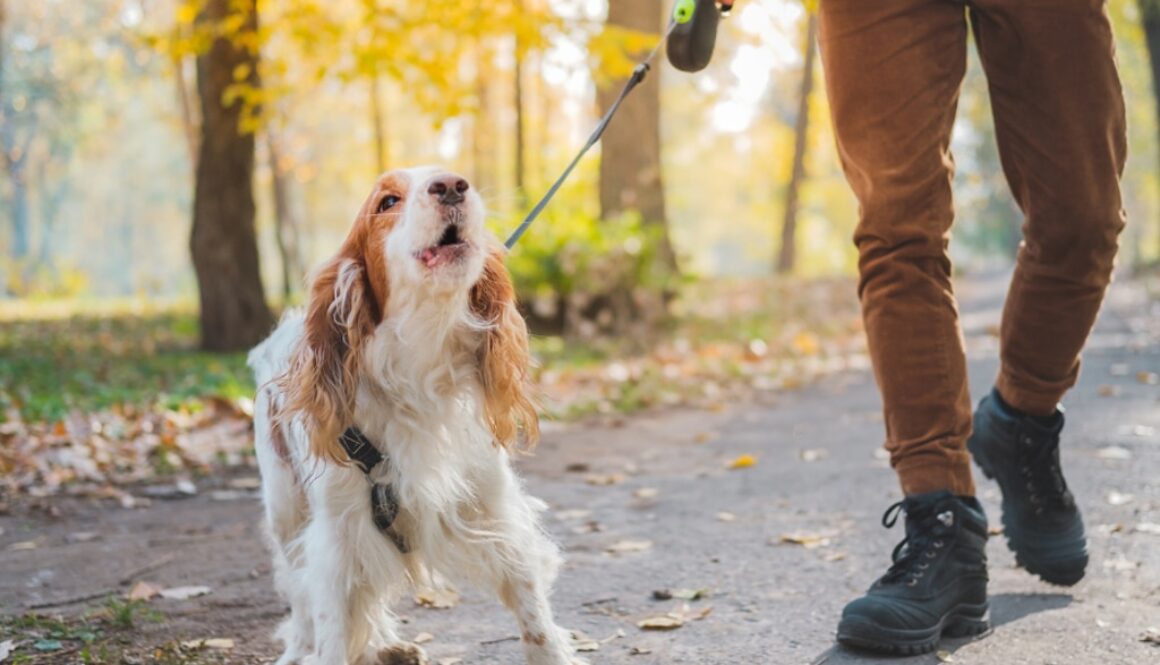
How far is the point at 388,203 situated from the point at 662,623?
1.36 metres

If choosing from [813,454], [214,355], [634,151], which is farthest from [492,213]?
[634,151]

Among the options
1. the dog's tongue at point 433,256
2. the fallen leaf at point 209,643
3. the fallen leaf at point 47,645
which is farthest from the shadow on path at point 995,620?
the fallen leaf at point 47,645

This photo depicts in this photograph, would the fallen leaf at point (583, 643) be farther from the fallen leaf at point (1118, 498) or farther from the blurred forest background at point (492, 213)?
the fallen leaf at point (1118, 498)

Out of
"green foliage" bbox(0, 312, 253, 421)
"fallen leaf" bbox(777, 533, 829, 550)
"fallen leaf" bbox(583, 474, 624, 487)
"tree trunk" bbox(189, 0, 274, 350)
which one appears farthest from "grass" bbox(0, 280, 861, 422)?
"fallen leaf" bbox(777, 533, 829, 550)

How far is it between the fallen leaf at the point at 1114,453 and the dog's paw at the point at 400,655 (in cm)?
336

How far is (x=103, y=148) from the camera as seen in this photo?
49.9 m

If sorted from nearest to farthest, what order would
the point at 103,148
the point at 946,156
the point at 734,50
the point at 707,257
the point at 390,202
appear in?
1. the point at 390,202
2. the point at 946,156
3. the point at 734,50
4. the point at 103,148
5. the point at 707,257

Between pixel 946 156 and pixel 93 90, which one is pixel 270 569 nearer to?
pixel 946 156

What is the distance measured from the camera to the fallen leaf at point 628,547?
13.3 ft

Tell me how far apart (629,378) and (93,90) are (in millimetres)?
36259

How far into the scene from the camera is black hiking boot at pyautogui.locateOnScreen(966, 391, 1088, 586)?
3.17 metres

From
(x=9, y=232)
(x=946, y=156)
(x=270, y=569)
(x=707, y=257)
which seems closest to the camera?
(x=946, y=156)

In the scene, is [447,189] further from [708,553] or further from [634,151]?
[634,151]

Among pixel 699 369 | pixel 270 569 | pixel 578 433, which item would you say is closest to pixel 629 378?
pixel 699 369
